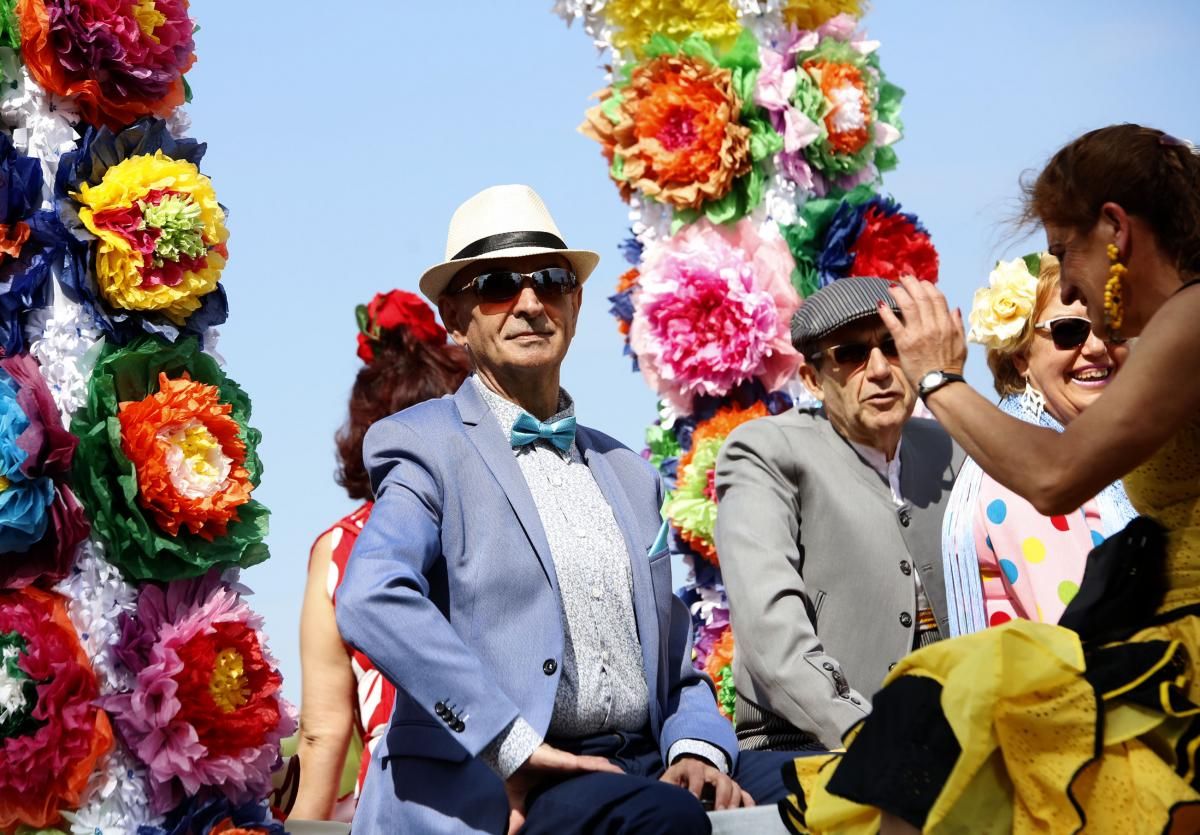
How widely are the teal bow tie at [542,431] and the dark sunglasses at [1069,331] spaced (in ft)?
6.25

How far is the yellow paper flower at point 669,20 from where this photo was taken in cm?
702

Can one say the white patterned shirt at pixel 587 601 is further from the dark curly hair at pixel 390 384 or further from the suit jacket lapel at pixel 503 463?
the dark curly hair at pixel 390 384

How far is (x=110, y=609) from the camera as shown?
14.6 feet

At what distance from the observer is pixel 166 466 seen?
4527 millimetres

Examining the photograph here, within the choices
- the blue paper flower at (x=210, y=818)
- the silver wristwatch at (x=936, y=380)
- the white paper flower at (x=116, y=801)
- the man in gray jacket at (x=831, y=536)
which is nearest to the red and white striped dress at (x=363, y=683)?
the blue paper flower at (x=210, y=818)

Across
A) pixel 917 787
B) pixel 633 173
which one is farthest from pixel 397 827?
pixel 633 173

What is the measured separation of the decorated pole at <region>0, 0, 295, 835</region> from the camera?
4.29m

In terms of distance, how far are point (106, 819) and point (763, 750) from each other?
1828mm

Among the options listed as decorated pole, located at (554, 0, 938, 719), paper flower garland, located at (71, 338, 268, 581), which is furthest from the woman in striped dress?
decorated pole, located at (554, 0, 938, 719)

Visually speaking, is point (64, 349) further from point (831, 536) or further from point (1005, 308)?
point (1005, 308)

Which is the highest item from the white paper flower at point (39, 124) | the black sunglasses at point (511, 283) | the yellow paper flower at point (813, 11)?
the yellow paper flower at point (813, 11)

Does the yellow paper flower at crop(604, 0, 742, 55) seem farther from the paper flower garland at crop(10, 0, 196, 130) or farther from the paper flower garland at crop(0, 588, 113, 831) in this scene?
the paper flower garland at crop(0, 588, 113, 831)

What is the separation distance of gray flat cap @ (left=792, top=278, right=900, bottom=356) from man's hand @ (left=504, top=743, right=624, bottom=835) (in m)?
1.86

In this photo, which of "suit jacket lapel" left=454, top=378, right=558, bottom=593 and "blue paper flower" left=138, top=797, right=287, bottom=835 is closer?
"suit jacket lapel" left=454, top=378, right=558, bottom=593
